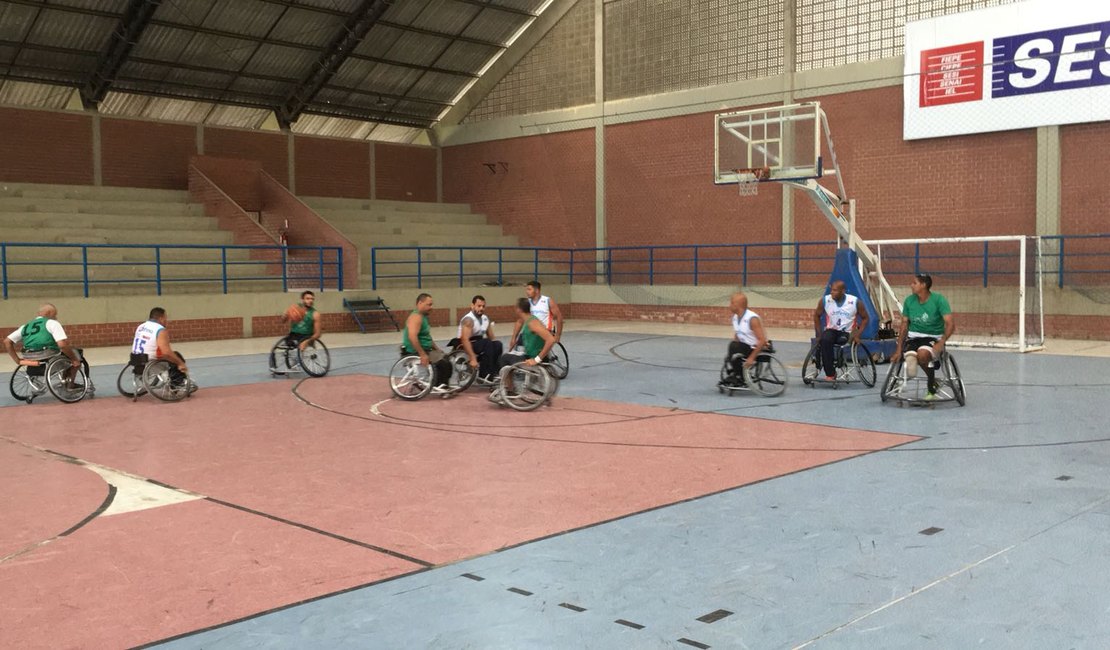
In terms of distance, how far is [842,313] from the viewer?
12.6 meters

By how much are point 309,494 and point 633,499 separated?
7.65 feet

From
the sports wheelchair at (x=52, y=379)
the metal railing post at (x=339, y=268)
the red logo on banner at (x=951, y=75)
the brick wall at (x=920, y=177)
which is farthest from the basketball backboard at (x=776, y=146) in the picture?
the sports wheelchair at (x=52, y=379)

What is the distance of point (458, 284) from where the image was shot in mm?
27625

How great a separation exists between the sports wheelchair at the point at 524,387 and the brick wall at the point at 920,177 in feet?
46.2

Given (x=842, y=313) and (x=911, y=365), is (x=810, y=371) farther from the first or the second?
(x=911, y=365)

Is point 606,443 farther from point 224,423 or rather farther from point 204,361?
point 204,361

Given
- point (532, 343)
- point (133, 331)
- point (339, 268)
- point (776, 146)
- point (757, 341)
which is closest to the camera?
point (532, 343)

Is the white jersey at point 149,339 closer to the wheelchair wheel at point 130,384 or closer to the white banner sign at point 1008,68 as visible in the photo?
the wheelchair wheel at point 130,384

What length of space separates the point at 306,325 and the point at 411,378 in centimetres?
343

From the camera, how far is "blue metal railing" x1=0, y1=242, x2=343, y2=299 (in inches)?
802

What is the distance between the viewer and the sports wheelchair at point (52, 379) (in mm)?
11781

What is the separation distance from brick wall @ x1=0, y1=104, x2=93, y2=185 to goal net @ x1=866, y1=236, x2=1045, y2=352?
20.6 meters

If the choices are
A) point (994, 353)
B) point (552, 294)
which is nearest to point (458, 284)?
point (552, 294)

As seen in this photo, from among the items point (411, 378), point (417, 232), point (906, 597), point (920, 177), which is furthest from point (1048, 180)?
point (906, 597)
